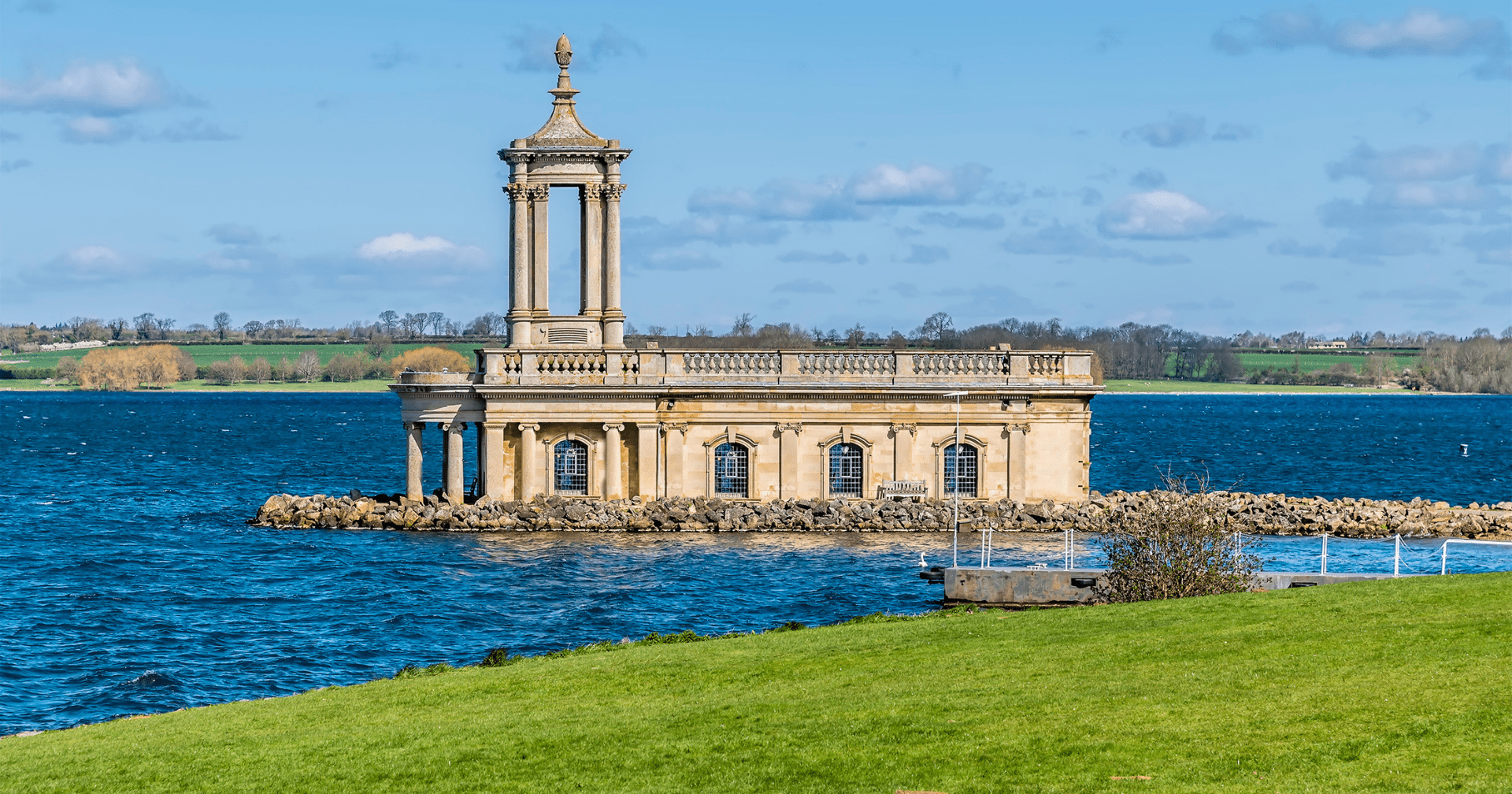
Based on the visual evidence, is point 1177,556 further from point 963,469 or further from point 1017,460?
point 963,469

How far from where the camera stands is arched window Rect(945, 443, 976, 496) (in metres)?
49.0

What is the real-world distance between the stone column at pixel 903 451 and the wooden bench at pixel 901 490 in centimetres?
16

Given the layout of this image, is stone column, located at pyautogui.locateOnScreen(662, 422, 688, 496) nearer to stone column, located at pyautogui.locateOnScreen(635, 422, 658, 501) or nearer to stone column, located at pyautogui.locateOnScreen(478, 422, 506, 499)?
stone column, located at pyautogui.locateOnScreen(635, 422, 658, 501)

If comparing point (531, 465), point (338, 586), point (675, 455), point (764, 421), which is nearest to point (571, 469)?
point (531, 465)

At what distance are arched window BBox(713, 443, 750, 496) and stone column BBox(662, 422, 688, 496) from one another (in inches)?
39.7

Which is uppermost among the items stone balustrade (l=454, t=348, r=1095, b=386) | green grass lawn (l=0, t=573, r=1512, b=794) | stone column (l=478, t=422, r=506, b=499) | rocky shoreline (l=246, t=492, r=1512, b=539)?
stone balustrade (l=454, t=348, r=1095, b=386)

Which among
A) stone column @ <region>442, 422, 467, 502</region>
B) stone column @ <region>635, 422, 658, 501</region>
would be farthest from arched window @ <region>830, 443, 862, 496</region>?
stone column @ <region>442, 422, 467, 502</region>

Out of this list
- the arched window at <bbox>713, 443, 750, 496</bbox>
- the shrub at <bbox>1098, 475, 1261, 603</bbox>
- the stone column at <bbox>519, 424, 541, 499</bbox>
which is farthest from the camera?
the arched window at <bbox>713, 443, 750, 496</bbox>

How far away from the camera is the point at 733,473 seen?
1948 inches

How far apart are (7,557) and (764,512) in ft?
69.1

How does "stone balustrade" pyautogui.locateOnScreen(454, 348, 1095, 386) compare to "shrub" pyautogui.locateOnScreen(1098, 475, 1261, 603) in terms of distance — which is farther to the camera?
"stone balustrade" pyautogui.locateOnScreen(454, 348, 1095, 386)

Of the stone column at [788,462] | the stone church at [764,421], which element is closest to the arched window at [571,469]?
the stone church at [764,421]

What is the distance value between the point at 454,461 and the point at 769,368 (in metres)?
9.40

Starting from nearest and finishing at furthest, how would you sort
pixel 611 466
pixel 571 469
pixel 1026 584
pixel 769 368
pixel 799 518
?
pixel 1026 584
pixel 799 518
pixel 611 466
pixel 571 469
pixel 769 368
